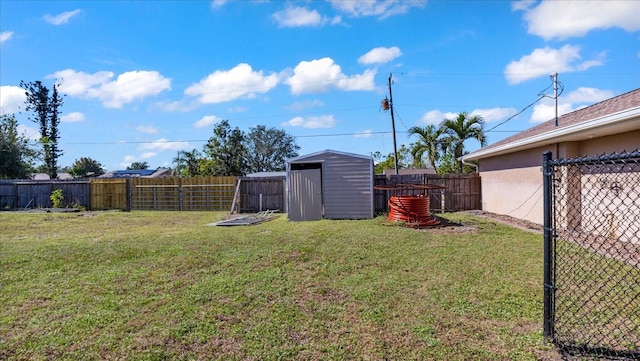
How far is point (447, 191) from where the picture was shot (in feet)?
43.9

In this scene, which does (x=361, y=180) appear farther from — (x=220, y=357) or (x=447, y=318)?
(x=220, y=357)

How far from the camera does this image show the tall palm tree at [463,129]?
18.5m

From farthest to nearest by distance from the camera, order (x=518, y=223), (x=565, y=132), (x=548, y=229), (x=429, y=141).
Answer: (x=429, y=141), (x=518, y=223), (x=565, y=132), (x=548, y=229)

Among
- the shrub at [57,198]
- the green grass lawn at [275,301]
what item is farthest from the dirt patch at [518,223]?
the shrub at [57,198]

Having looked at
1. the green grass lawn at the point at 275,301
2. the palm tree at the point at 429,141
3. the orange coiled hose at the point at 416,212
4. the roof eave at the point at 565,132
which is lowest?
the green grass lawn at the point at 275,301

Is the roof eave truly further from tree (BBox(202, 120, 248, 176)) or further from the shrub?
tree (BBox(202, 120, 248, 176))

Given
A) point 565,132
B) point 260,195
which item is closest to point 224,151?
point 260,195

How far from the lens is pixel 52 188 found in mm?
18406

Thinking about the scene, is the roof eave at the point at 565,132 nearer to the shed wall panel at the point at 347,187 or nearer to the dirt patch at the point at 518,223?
the dirt patch at the point at 518,223

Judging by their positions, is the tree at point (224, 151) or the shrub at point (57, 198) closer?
the shrub at point (57, 198)

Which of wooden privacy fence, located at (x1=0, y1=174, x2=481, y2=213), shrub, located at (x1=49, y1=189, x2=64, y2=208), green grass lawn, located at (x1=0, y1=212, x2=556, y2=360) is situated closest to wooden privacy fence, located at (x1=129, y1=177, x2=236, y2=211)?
wooden privacy fence, located at (x1=0, y1=174, x2=481, y2=213)

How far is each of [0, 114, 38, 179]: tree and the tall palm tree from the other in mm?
28679

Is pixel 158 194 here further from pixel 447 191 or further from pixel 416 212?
pixel 447 191

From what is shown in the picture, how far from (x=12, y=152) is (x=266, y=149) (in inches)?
844
